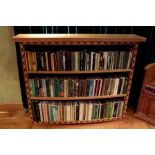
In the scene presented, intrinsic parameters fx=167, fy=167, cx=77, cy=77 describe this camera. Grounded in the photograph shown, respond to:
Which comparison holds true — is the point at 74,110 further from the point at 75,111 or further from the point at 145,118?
the point at 145,118

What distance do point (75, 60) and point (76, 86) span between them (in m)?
0.29

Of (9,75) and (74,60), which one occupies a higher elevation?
(74,60)

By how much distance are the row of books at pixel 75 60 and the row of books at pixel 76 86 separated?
13 centimetres

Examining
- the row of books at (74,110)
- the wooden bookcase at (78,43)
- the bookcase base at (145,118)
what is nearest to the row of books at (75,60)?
the wooden bookcase at (78,43)

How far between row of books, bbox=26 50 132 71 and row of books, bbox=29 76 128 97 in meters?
0.13

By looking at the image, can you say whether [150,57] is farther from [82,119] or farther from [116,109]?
[82,119]

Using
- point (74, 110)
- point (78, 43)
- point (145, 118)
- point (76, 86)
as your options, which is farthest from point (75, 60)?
point (145, 118)

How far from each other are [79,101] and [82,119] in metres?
0.23

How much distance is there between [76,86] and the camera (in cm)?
176

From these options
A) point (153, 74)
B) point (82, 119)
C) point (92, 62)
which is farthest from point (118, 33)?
point (82, 119)

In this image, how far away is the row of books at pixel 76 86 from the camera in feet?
5.65

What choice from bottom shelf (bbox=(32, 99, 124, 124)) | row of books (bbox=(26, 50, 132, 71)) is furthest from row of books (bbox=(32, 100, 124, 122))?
row of books (bbox=(26, 50, 132, 71))

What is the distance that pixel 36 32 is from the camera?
1.75 metres

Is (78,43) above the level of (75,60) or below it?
above
